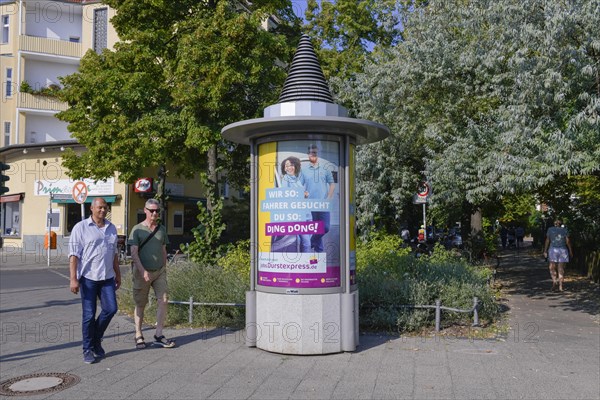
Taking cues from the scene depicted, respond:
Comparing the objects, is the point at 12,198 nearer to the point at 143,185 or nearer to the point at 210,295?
the point at 143,185

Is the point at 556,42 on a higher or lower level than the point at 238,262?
higher

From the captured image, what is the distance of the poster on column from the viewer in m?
6.75

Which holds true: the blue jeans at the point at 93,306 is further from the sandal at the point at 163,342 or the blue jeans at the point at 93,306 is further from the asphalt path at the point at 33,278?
the asphalt path at the point at 33,278

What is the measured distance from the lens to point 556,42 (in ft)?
26.7

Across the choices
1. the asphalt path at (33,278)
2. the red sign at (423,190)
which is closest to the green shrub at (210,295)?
the asphalt path at (33,278)

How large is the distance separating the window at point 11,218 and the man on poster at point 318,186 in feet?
91.7

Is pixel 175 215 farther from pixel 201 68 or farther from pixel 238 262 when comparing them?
pixel 238 262

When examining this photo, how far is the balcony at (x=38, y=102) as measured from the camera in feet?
114

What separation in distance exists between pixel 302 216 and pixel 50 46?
111 feet

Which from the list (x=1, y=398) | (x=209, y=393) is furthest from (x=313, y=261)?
(x=1, y=398)

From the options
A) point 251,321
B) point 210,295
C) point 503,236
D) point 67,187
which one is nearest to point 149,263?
point 251,321

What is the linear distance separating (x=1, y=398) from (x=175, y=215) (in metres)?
23.9

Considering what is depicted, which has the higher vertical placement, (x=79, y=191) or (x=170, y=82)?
(x=170, y=82)

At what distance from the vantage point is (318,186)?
6.82m
